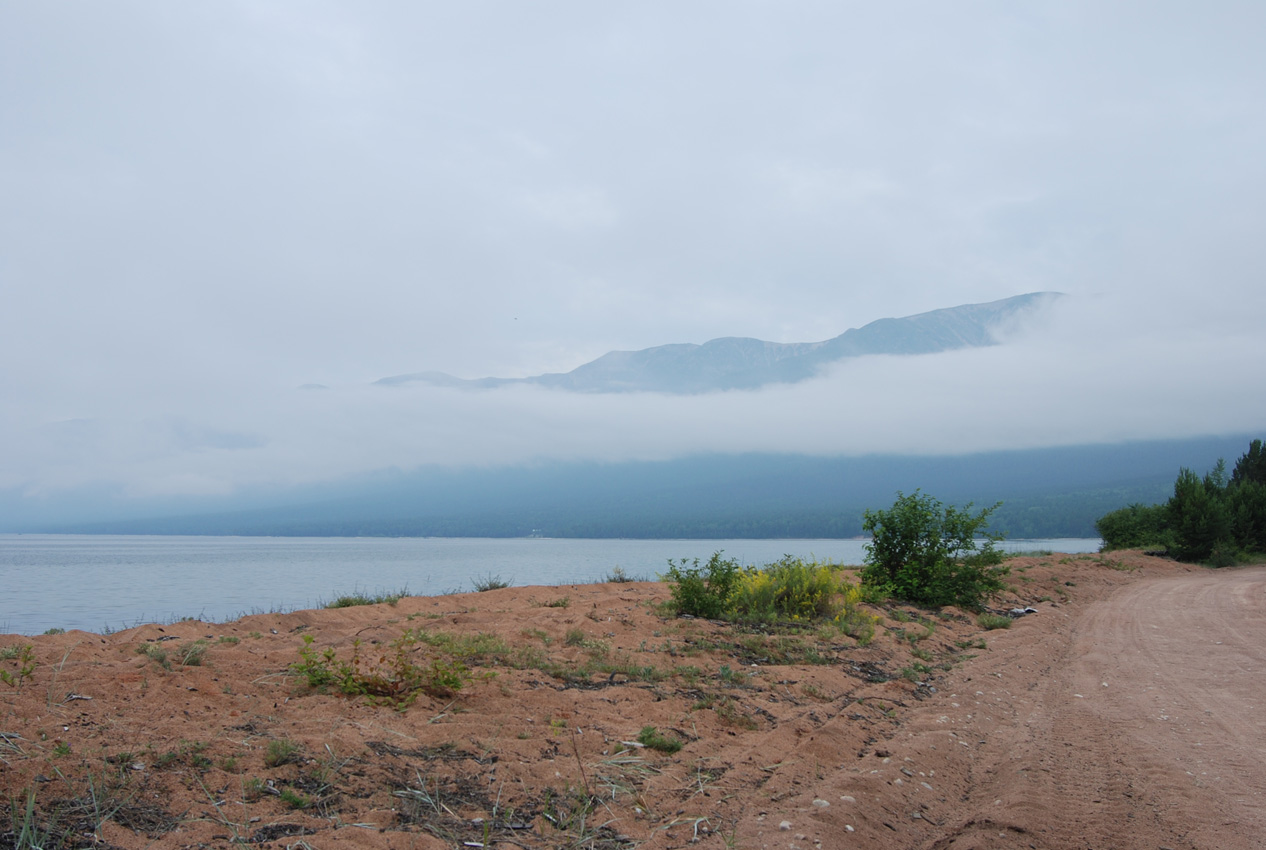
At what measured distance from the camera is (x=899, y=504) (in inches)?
610

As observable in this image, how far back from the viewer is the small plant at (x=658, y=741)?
214 inches

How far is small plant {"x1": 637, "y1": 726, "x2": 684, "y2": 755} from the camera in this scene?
544 centimetres

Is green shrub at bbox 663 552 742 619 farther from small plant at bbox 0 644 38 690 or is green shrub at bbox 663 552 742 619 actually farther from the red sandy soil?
small plant at bbox 0 644 38 690

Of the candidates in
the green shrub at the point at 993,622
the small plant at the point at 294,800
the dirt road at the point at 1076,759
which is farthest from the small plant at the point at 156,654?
the green shrub at the point at 993,622

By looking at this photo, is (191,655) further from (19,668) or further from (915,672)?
(915,672)

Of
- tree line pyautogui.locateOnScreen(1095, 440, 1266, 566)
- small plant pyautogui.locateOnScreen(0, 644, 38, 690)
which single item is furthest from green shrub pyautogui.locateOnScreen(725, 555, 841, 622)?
tree line pyautogui.locateOnScreen(1095, 440, 1266, 566)

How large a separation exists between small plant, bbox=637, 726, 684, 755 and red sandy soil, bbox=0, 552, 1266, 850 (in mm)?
67

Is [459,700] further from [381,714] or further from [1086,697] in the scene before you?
[1086,697]

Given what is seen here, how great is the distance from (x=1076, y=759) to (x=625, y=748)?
11.5 ft

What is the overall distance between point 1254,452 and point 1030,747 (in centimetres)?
5616

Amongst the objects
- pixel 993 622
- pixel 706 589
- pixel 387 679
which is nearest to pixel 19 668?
pixel 387 679

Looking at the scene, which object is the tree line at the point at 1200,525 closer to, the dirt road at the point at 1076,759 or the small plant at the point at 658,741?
the dirt road at the point at 1076,759

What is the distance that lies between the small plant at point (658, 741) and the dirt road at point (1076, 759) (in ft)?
3.92

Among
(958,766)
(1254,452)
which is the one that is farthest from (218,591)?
(1254,452)
